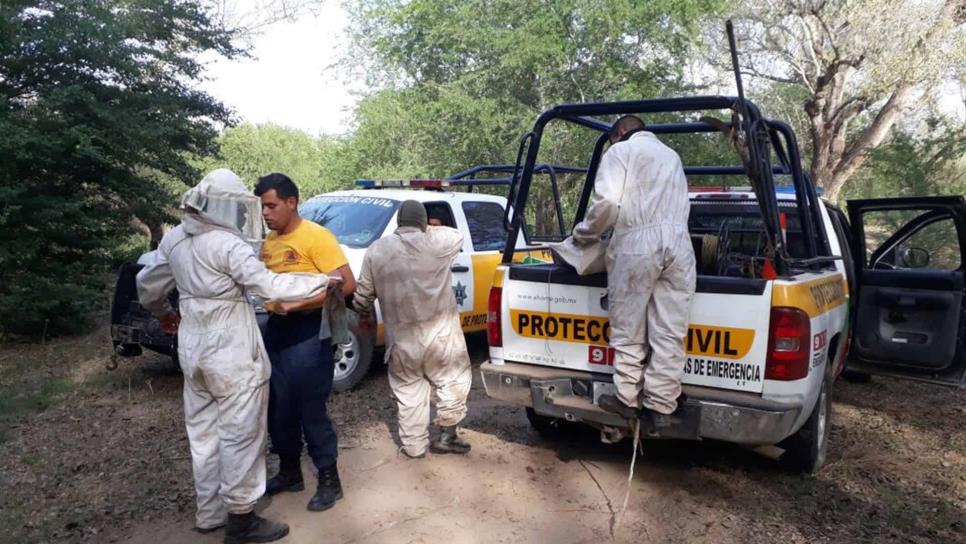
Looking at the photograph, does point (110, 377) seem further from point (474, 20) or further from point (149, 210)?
point (474, 20)

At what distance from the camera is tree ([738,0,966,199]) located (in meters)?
13.5

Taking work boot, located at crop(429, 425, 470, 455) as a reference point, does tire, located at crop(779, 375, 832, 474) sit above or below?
above

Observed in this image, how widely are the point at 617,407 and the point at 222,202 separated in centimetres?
226

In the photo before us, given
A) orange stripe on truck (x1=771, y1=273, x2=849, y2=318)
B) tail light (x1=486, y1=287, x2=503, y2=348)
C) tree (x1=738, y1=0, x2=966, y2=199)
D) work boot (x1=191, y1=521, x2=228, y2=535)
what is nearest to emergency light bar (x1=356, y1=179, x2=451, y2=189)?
tail light (x1=486, y1=287, x2=503, y2=348)

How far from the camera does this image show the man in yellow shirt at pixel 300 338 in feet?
12.6

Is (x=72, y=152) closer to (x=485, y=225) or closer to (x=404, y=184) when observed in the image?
(x=404, y=184)

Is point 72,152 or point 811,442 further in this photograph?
point 72,152

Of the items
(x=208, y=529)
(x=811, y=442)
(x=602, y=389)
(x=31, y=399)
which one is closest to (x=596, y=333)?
(x=602, y=389)

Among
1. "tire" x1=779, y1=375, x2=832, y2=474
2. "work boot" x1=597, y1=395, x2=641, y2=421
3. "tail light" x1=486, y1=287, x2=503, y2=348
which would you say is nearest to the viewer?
"work boot" x1=597, y1=395, x2=641, y2=421

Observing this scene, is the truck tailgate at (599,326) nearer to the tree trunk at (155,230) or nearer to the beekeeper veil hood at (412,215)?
the beekeeper veil hood at (412,215)

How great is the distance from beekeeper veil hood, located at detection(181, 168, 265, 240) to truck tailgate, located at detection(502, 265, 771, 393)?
167cm

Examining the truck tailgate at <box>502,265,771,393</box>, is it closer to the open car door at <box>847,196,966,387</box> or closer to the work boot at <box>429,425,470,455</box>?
the work boot at <box>429,425,470,455</box>

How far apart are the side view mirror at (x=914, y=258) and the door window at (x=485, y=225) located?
3.53 m

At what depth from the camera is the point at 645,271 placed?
12.3 feet
